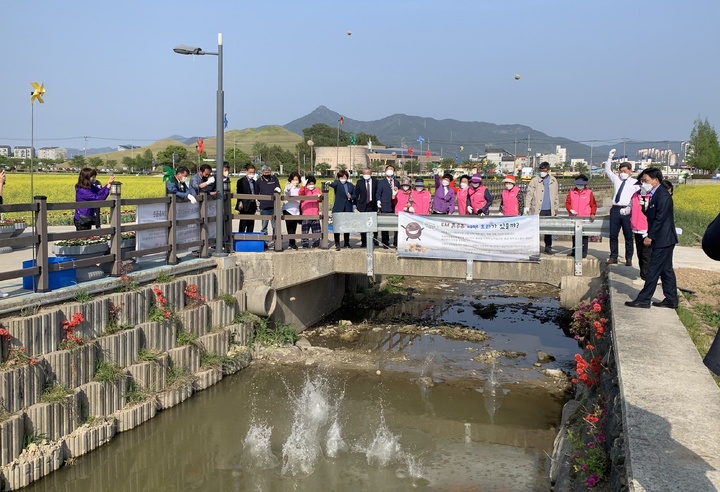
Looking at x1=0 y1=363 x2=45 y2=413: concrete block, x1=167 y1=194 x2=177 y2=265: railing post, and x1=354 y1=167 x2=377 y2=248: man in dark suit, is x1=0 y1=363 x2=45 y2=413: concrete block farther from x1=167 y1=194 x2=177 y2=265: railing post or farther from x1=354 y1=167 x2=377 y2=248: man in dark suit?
x1=354 y1=167 x2=377 y2=248: man in dark suit

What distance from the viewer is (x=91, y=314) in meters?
9.37

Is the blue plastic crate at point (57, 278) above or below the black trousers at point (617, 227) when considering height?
below

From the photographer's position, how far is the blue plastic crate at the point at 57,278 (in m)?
9.28

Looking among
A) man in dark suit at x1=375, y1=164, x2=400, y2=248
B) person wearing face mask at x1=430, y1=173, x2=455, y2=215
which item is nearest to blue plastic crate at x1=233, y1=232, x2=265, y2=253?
man in dark suit at x1=375, y1=164, x2=400, y2=248

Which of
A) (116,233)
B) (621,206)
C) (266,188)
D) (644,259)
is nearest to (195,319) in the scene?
(116,233)

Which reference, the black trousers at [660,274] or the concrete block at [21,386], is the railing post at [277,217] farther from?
the black trousers at [660,274]

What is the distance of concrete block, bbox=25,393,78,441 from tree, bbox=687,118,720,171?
304 feet

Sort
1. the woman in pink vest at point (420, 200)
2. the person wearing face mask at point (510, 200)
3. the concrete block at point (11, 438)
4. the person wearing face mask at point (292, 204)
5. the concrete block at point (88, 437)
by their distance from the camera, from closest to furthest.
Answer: the concrete block at point (11, 438), the concrete block at point (88, 437), the person wearing face mask at point (510, 200), the person wearing face mask at point (292, 204), the woman in pink vest at point (420, 200)

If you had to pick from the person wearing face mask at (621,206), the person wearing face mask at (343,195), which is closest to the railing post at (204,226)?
the person wearing face mask at (343,195)

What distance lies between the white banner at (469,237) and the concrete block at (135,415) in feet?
19.9

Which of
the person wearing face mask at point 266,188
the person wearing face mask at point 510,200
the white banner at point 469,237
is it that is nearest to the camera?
the white banner at point 469,237

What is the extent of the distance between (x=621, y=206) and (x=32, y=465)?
10.1 meters

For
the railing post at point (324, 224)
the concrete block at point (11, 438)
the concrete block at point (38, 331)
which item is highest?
the railing post at point (324, 224)

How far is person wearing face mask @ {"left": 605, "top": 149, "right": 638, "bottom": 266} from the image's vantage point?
12.3m
